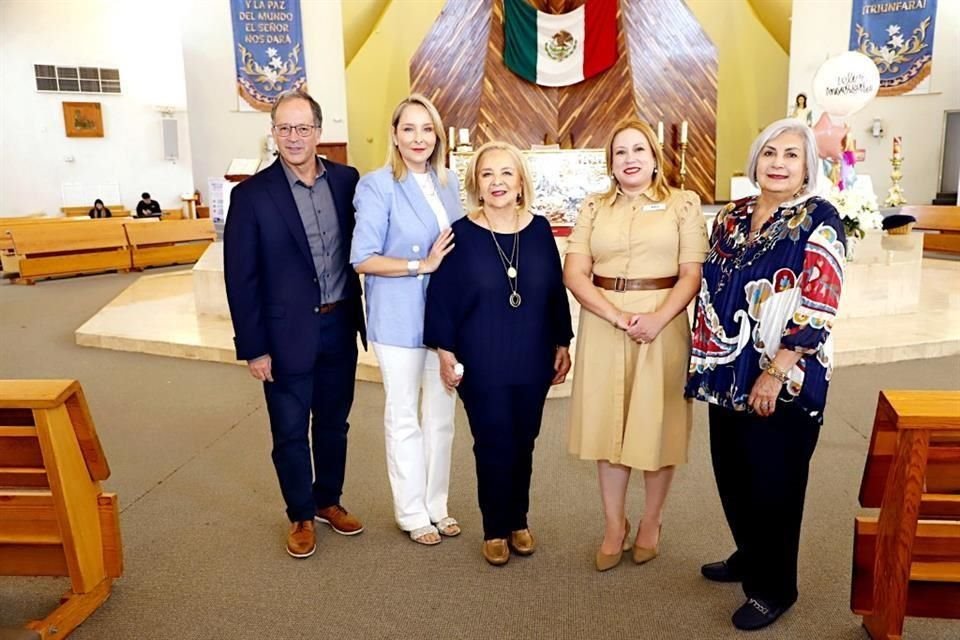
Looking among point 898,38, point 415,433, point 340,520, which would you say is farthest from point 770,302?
point 898,38

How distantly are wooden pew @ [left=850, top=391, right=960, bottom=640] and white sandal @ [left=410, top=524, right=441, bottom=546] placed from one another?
131 centimetres

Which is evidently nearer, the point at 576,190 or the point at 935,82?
the point at 576,190

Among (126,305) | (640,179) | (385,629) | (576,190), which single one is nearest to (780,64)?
(576,190)

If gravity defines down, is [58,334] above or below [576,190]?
below

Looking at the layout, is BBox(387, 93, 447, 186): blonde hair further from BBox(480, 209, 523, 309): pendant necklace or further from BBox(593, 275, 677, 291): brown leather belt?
A: BBox(593, 275, 677, 291): brown leather belt

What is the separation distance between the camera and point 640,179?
2.21 meters

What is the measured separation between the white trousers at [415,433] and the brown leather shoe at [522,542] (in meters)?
0.30

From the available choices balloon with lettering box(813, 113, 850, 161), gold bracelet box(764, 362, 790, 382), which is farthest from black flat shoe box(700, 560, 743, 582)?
balloon with lettering box(813, 113, 850, 161)

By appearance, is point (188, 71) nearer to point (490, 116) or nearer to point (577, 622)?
point (490, 116)

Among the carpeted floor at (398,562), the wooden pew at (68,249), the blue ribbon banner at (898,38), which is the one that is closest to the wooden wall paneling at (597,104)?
the blue ribbon banner at (898,38)

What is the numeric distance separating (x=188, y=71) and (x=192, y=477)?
1125 cm

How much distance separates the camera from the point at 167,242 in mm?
10547

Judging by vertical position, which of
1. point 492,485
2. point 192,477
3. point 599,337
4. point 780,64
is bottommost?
point 192,477

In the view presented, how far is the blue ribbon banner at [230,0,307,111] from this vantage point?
11883mm
